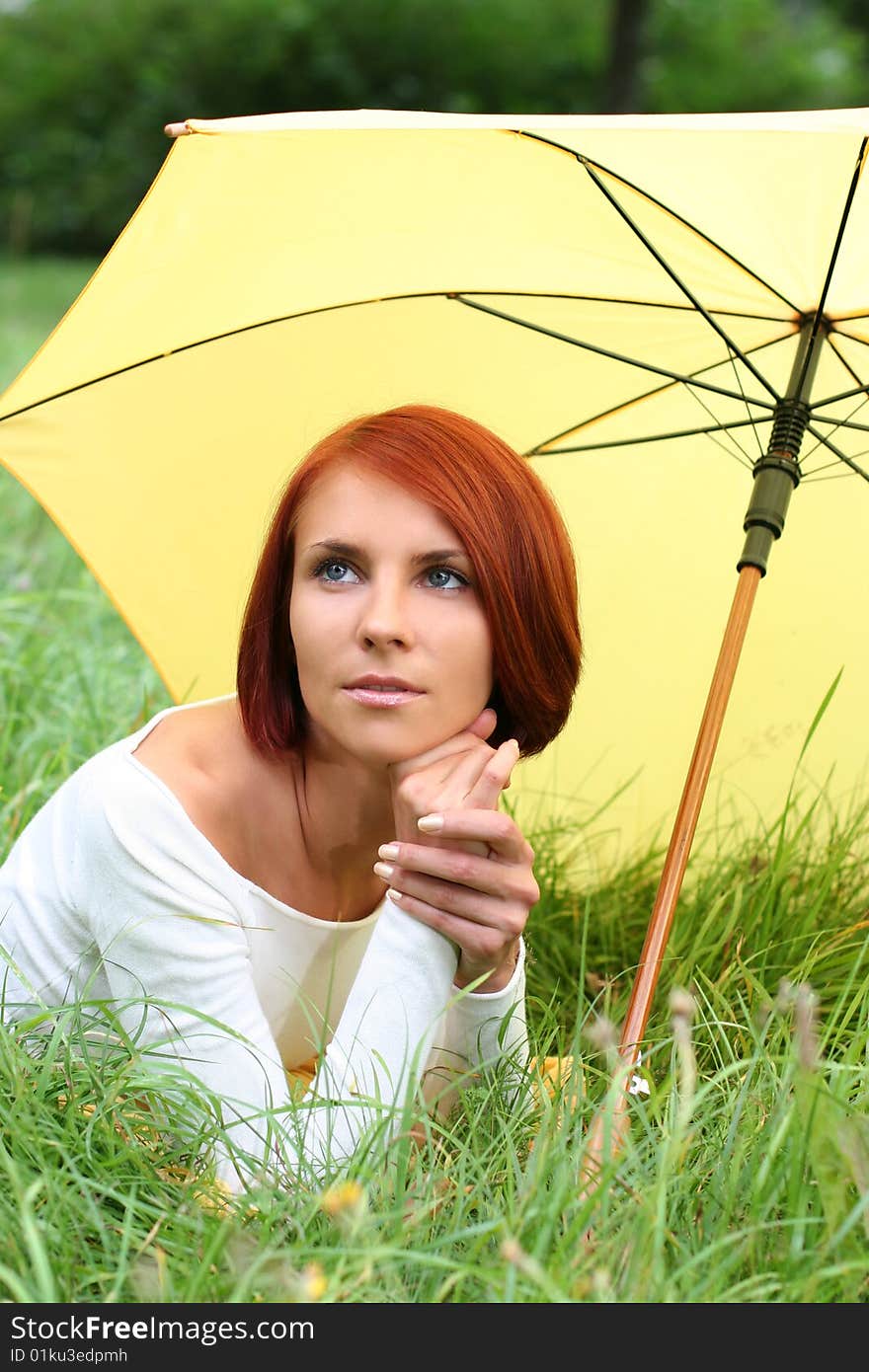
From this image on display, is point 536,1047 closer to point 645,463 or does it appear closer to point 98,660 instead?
point 645,463

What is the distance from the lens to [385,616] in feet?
6.77

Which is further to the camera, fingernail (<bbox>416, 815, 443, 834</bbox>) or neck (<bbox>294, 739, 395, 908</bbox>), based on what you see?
neck (<bbox>294, 739, 395, 908</bbox>)

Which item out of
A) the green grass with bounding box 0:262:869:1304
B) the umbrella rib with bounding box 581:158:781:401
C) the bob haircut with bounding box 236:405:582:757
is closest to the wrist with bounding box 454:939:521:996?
the green grass with bounding box 0:262:869:1304

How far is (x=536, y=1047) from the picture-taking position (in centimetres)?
256

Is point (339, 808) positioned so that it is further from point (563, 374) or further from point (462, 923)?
point (563, 374)

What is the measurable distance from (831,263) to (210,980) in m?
1.42

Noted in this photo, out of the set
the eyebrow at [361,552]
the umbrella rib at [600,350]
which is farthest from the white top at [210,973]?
the umbrella rib at [600,350]

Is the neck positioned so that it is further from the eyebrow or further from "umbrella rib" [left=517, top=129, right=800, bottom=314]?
"umbrella rib" [left=517, top=129, right=800, bottom=314]

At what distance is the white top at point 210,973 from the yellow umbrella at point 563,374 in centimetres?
44

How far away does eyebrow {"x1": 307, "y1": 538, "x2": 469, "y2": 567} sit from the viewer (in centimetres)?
214

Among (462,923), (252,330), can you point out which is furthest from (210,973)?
(252,330)

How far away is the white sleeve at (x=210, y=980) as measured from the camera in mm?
2109

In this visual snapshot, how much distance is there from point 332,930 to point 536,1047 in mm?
398

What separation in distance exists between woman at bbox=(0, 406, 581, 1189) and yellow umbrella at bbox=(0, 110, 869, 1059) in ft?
1.11
